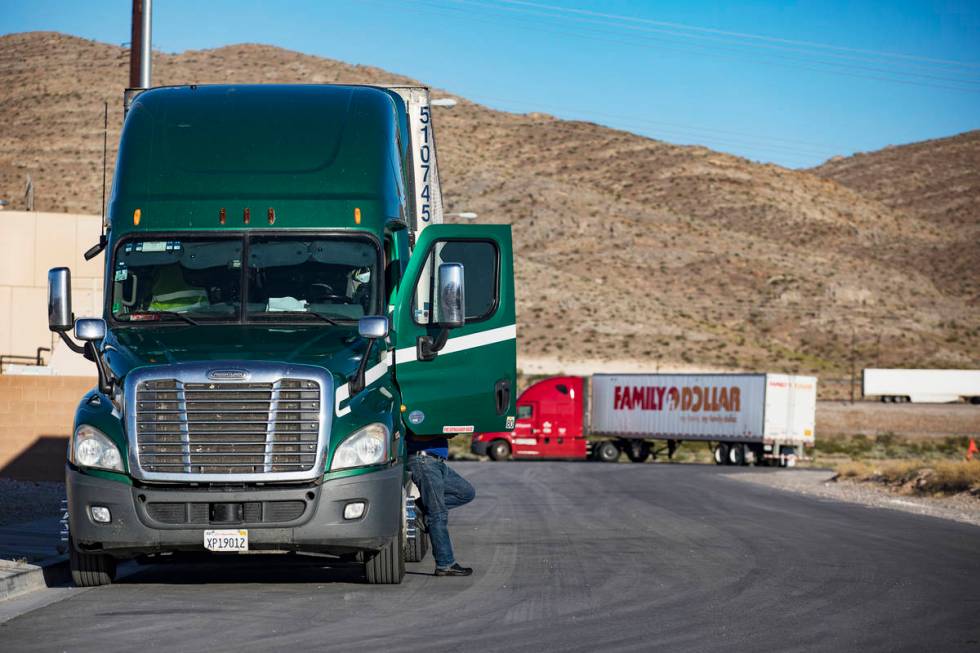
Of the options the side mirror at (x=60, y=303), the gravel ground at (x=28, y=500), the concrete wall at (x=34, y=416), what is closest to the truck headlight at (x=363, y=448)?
the side mirror at (x=60, y=303)

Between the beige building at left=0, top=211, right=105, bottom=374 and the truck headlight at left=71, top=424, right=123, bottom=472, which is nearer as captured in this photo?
the truck headlight at left=71, top=424, right=123, bottom=472

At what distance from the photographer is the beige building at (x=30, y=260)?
41.6m

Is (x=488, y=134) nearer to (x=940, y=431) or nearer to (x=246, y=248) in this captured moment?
(x=940, y=431)

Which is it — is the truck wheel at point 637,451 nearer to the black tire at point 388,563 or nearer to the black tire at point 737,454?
the black tire at point 737,454

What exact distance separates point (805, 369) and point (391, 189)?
78834 mm

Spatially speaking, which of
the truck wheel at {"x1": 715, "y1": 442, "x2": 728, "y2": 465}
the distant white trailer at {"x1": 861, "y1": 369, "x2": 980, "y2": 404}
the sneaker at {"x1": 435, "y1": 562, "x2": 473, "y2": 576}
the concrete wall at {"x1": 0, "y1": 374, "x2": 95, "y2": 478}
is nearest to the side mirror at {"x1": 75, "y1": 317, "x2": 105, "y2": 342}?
the sneaker at {"x1": 435, "y1": 562, "x2": 473, "y2": 576}

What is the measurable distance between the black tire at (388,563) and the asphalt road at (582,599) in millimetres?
160

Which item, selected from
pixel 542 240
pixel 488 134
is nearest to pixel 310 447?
pixel 542 240

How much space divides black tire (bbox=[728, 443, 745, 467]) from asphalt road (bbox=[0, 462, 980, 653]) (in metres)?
32.2

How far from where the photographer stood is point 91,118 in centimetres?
11925

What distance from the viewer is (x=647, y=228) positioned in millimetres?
111688

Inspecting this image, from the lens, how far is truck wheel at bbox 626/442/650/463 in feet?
191

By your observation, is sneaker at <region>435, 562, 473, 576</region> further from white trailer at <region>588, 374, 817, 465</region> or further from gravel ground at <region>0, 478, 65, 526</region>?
white trailer at <region>588, 374, 817, 465</region>

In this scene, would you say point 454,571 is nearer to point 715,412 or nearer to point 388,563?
point 388,563
